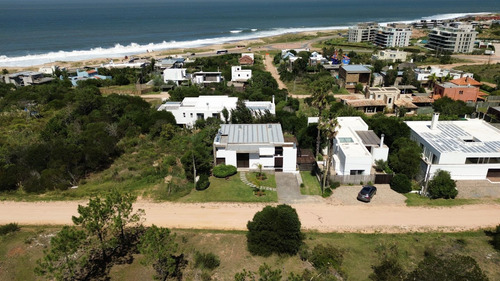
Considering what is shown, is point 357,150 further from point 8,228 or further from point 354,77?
point 354,77

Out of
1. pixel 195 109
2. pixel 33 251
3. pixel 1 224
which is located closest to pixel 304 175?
pixel 195 109

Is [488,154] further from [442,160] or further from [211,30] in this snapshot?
[211,30]

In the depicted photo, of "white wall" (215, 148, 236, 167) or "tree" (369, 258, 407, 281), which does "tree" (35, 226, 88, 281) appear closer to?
"white wall" (215, 148, 236, 167)

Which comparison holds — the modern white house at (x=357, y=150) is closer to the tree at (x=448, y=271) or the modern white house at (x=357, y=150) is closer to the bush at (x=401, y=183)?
the bush at (x=401, y=183)

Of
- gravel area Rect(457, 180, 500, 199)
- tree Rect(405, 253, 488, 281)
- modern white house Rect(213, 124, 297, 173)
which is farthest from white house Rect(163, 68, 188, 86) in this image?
tree Rect(405, 253, 488, 281)

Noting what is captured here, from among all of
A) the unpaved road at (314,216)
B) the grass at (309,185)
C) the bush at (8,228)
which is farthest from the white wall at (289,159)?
the bush at (8,228)

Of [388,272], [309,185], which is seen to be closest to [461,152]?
[309,185]
